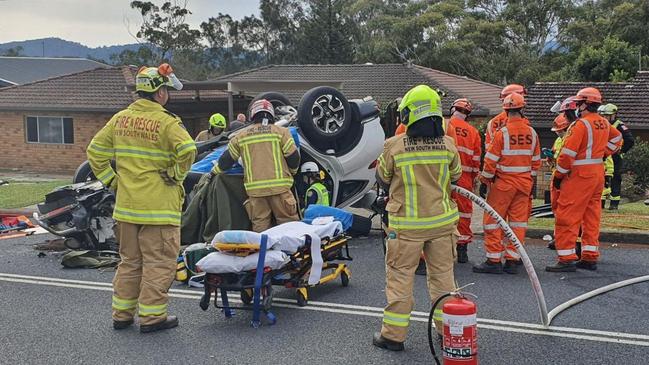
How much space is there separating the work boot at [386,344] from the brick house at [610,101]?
17.0 m

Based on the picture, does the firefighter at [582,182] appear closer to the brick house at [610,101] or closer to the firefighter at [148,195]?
the firefighter at [148,195]

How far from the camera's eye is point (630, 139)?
1179 cm

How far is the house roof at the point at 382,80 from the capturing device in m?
27.3

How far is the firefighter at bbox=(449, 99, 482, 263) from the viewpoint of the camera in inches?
307

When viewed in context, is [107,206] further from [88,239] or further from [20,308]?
[20,308]

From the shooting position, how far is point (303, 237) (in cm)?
618

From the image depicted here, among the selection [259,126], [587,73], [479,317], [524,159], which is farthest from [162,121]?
[587,73]

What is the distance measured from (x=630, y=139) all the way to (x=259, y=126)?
286 inches

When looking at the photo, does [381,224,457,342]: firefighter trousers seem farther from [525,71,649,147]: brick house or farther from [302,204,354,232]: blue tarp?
[525,71,649,147]: brick house

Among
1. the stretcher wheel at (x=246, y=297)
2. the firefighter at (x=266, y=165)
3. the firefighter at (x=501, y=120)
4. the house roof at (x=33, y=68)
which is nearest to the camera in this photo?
the stretcher wheel at (x=246, y=297)

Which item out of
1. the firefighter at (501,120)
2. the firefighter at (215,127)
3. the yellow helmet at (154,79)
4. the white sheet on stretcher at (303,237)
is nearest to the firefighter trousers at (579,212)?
the firefighter at (501,120)

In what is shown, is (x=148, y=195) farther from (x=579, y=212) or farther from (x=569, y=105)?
(x=569, y=105)

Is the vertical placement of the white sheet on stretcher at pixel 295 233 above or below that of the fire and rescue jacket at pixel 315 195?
below

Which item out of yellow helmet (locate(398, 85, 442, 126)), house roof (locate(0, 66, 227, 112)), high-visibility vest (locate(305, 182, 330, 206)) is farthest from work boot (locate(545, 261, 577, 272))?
house roof (locate(0, 66, 227, 112))
